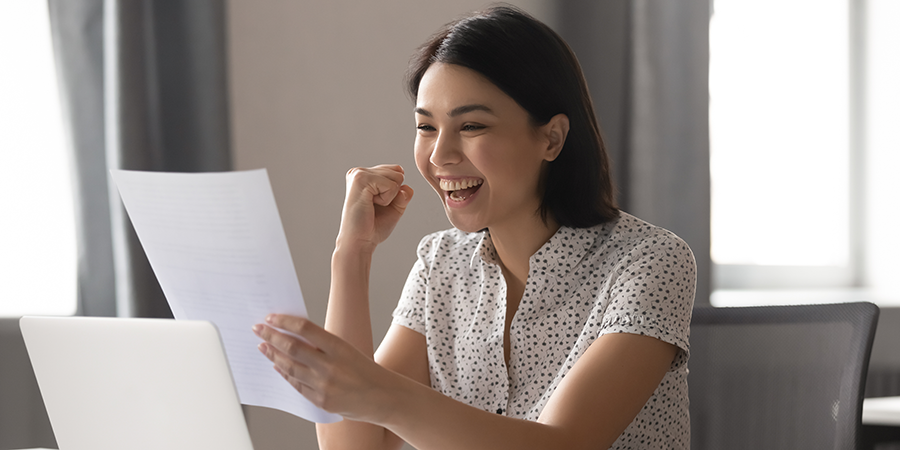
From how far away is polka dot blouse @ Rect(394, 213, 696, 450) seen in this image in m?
1.09

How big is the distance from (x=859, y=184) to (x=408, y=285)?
2.42 metres

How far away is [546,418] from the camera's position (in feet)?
3.15

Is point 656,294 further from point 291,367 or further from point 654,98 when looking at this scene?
point 654,98

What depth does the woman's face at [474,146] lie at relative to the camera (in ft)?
3.75

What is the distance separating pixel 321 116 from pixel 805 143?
2.02 meters

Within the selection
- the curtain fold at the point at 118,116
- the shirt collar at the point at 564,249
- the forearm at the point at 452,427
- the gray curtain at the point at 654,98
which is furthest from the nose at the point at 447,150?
the gray curtain at the point at 654,98

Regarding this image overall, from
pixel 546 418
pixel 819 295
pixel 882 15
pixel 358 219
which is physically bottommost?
pixel 819 295

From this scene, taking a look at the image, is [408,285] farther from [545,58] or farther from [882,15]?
[882,15]

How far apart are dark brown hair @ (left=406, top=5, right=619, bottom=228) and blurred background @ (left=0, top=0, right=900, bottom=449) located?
0.75m

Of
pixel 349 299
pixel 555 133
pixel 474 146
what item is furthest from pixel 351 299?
pixel 555 133

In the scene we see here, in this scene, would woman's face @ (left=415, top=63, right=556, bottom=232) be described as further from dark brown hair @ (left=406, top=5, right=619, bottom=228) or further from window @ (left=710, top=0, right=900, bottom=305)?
window @ (left=710, top=0, right=900, bottom=305)

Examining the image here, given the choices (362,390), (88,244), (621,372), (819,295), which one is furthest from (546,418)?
(819,295)

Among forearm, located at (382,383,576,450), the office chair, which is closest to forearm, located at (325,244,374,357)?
forearm, located at (382,383,576,450)

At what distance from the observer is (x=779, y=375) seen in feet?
3.88
